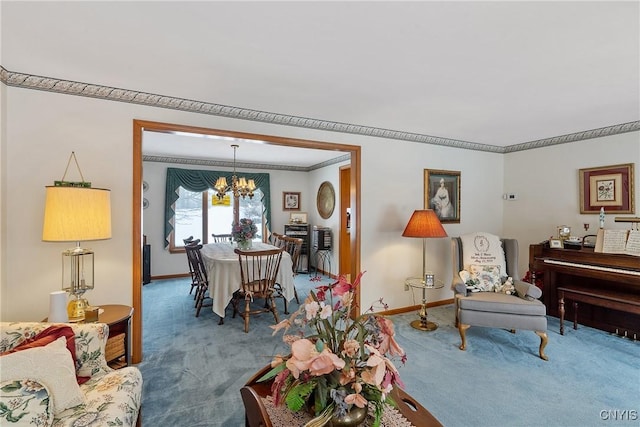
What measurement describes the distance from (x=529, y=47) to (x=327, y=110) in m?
1.71

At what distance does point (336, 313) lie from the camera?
1.27 m

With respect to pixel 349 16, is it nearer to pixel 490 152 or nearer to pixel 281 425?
pixel 281 425

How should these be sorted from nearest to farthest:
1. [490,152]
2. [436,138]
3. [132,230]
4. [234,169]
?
[132,230]
[436,138]
[490,152]
[234,169]

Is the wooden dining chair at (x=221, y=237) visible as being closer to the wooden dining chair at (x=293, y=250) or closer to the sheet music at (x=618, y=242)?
the wooden dining chair at (x=293, y=250)

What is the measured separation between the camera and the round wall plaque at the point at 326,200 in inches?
240

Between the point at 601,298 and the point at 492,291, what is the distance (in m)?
0.99

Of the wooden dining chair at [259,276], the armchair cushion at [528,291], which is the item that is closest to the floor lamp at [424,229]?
the armchair cushion at [528,291]

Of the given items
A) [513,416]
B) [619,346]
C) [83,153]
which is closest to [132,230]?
[83,153]

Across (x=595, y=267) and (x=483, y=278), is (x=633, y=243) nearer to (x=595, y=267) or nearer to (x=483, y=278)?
(x=595, y=267)

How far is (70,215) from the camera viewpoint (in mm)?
1860

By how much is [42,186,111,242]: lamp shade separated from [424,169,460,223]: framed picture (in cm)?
365

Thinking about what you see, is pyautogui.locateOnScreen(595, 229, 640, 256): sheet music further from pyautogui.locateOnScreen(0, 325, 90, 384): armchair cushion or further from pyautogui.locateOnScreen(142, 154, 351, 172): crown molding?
pyautogui.locateOnScreen(0, 325, 90, 384): armchair cushion

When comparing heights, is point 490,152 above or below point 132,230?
above

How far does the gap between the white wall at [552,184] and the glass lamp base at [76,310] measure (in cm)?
521
